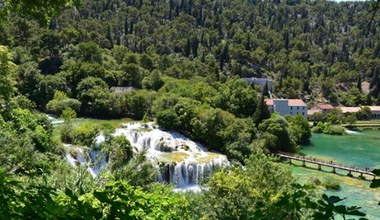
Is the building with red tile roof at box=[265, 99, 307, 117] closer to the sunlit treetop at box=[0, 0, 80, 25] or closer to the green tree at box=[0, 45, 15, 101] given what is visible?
the green tree at box=[0, 45, 15, 101]

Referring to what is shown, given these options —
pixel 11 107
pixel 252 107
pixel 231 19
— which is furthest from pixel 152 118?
pixel 231 19

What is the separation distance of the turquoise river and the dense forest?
3340mm

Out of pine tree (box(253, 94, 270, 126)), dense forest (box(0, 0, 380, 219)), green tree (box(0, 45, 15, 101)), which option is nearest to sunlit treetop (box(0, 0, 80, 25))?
dense forest (box(0, 0, 380, 219))

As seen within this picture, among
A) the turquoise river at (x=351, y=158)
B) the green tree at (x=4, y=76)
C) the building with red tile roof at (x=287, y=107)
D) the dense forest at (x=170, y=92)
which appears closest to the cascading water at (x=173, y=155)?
the dense forest at (x=170, y=92)

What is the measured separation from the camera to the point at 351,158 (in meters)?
40.7

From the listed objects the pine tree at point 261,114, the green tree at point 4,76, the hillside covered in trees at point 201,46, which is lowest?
the pine tree at point 261,114

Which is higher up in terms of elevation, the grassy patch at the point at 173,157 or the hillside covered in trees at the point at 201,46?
the hillside covered in trees at the point at 201,46

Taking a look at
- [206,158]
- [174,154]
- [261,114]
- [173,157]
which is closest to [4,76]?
[173,157]

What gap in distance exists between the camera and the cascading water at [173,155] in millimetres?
27672

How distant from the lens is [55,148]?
2373 cm

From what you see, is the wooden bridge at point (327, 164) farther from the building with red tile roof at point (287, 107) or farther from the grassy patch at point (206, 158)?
the building with red tile roof at point (287, 107)

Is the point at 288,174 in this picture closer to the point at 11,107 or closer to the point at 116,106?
the point at 11,107

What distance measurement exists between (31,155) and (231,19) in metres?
129

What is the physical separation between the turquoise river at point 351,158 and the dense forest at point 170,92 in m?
3.34
